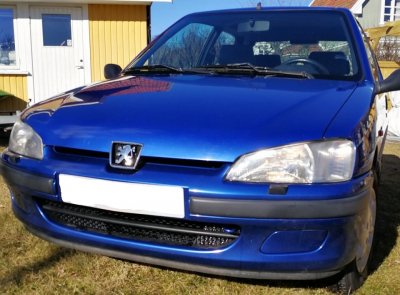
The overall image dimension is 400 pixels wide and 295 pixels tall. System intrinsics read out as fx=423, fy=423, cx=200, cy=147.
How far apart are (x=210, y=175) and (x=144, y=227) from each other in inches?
15.2

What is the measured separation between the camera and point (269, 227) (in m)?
1.65

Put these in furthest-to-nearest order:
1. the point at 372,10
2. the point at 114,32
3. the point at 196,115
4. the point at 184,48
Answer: the point at 372,10, the point at 114,32, the point at 184,48, the point at 196,115

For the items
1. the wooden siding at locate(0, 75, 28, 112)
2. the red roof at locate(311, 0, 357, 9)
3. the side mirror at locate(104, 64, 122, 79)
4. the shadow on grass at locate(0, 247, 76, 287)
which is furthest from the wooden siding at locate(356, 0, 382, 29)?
the shadow on grass at locate(0, 247, 76, 287)

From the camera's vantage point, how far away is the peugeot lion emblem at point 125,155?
1786 mm

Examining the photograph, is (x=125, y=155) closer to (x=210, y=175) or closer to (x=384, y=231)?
(x=210, y=175)

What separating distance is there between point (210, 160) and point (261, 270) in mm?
498

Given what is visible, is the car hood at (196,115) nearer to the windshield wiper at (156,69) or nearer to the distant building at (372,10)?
the windshield wiper at (156,69)

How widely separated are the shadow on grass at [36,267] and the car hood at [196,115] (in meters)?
0.80

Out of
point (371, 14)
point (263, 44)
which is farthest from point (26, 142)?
point (371, 14)

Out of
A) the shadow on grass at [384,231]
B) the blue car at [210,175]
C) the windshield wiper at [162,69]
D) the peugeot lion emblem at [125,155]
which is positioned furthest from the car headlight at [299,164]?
the windshield wiper at [162,69]

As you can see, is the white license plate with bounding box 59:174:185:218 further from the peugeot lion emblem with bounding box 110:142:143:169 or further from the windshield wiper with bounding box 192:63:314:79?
the windshield wiper with bounding box 192:63:314:79

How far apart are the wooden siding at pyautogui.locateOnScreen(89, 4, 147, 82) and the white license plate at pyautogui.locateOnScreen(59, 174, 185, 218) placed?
6962mm

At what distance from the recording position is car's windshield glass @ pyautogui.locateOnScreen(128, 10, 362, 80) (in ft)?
8.77

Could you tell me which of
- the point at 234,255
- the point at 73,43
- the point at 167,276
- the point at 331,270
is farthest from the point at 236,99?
the point at 73,43
